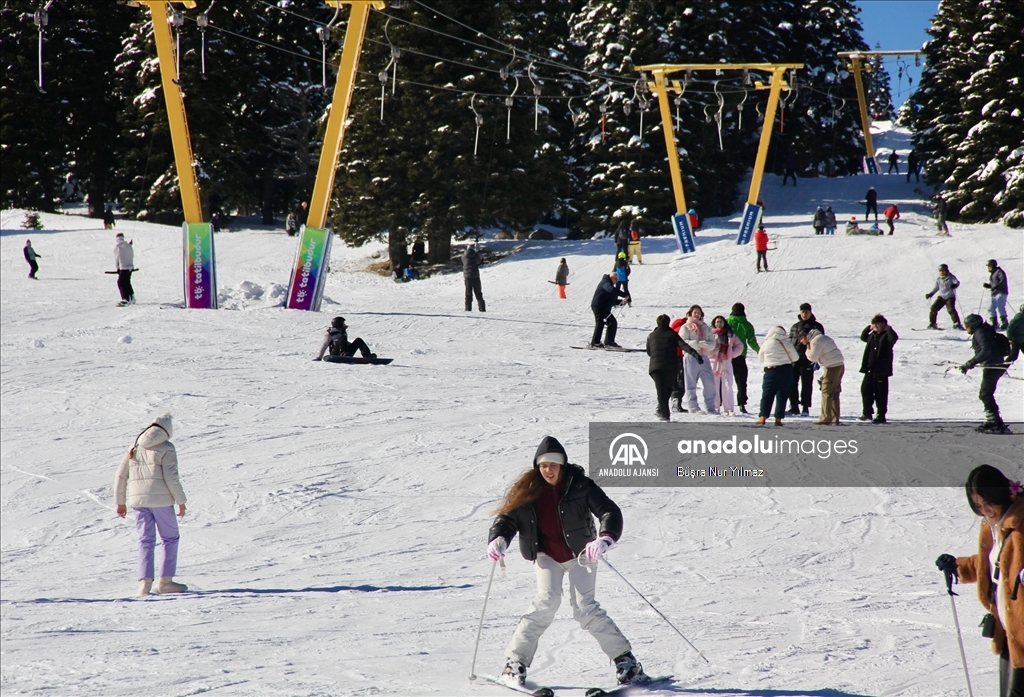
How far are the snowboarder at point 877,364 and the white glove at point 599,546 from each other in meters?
8.45

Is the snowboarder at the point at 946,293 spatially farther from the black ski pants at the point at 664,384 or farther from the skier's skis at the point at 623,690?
the skier's skis at the point at 623,690

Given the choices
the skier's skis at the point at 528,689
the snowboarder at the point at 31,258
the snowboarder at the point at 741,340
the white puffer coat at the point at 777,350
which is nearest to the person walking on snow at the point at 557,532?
the skier's skis at the point at 528,689

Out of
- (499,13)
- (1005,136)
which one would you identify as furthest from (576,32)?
(1005,136)

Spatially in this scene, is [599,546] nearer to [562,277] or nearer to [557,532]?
[557,532]

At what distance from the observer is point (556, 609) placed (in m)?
5.54

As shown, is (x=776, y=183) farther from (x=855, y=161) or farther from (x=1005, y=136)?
(x=1005, y=136)

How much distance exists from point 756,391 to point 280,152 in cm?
3411

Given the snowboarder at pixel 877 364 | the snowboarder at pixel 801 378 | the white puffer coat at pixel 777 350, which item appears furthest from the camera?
the snowboarder at pixel 801 378

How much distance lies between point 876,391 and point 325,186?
43.7 feet

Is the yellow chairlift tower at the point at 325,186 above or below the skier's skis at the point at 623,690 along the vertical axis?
above

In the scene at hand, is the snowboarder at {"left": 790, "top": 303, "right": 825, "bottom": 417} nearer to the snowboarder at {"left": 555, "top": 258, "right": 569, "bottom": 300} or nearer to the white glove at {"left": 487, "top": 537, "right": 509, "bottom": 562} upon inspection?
the white glove at {"left": 487, "top": 537, "right": 509, "bottom": 562}

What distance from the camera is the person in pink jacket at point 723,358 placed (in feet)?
44.2

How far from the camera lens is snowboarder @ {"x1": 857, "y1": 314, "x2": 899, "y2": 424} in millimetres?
12859

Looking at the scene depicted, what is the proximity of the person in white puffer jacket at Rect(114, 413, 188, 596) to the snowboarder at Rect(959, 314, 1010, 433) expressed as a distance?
28.0ft
